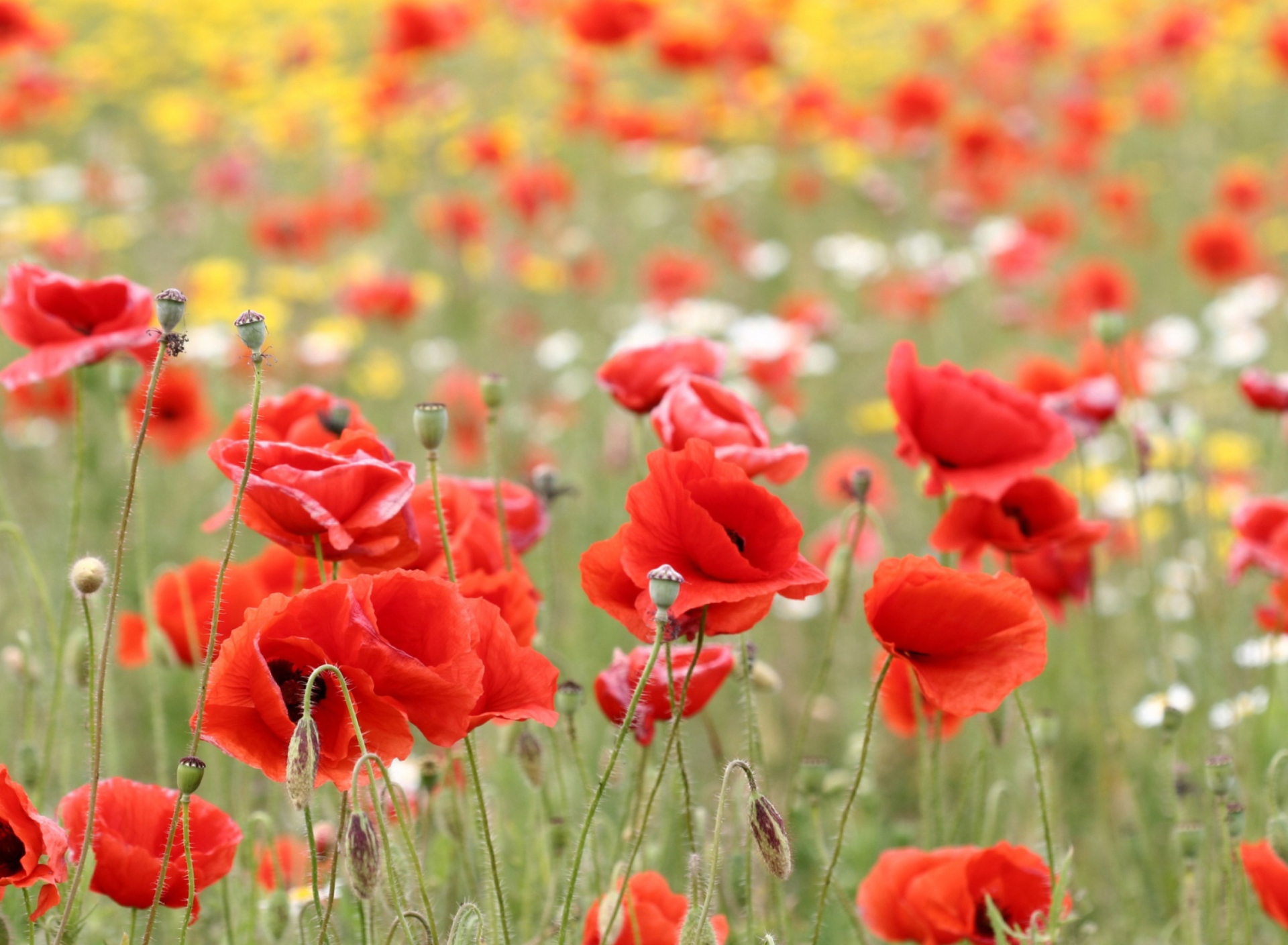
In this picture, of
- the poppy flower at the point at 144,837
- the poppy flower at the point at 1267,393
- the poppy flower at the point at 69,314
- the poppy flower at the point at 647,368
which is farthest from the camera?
the poppy flower at the point at 1267,393

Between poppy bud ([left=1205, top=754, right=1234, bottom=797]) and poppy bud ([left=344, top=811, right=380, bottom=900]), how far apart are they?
0.88 m

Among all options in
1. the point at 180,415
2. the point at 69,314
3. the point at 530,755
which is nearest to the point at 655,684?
the point at 530,755

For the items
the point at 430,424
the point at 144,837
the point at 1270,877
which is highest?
the point at 430,424

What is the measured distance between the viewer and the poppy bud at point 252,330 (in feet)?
3.52

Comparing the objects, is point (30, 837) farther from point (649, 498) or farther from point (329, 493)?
point (649, 498)

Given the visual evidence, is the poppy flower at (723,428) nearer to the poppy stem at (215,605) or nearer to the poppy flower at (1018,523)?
the poppy flower at (1018,523)

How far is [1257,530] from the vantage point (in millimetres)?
1944

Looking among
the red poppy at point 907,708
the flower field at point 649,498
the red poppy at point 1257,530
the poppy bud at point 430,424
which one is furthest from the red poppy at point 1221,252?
the poppy bud at point 430,424

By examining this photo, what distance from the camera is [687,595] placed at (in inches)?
45.5

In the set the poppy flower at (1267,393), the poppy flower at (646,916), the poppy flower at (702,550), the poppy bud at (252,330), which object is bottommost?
the poppy flower at (646,916)

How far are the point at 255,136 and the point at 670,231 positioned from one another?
7.20ft

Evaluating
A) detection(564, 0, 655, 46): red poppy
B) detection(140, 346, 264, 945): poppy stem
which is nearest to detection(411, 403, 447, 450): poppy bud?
detection(140, 346, 264, 945): poppy stem

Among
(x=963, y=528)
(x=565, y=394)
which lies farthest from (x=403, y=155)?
(x=963, y=528)

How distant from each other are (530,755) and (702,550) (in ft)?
1.38
